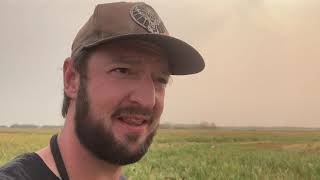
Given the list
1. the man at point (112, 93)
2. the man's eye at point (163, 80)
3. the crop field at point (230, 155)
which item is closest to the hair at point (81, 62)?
the man at point (112, 93)

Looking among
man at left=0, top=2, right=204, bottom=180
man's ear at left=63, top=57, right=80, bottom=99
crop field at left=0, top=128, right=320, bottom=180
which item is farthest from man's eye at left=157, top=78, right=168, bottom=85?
crop field at left=0, top=128, right=320, bottom=180

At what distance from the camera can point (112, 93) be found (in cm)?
72

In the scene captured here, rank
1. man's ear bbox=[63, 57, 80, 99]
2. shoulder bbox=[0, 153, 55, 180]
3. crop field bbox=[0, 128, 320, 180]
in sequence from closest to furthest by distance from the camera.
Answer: shoulder bbox=[0, 153, 55, 180] < man's ear bbox=[63, 57, 80, 99] < crop field bbox=[0, 128, 320, 180]

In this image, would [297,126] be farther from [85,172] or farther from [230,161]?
[85,172]

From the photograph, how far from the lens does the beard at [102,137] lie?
724 millimetres

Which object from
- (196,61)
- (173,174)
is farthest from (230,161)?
(196,61)

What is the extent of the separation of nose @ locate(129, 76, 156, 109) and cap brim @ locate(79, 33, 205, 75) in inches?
2.3

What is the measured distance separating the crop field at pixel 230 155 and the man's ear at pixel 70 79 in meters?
1.59

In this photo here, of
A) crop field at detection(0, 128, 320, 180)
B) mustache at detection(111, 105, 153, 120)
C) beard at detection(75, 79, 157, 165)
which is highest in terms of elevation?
mustache at detection(111, 105, 153, 120)

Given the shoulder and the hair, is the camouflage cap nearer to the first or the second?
the hair

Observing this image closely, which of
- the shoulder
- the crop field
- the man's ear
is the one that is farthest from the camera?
the crop field

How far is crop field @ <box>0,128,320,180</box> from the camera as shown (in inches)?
92.3

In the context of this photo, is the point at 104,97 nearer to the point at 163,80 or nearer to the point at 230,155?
the point at 163,80

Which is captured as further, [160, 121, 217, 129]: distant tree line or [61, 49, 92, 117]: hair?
[160, 121, 217, 129]: distant tree line
